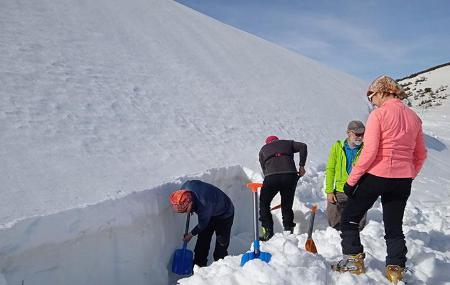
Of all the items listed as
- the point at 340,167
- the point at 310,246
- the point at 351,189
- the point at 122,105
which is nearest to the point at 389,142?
the point at 351,189

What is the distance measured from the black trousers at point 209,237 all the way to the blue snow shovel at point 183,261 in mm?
216

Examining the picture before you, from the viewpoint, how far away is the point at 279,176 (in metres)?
4.39

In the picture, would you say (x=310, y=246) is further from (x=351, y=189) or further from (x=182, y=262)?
(x=182, y=262)

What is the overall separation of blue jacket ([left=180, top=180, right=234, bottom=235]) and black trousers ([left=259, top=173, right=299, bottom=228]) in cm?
62

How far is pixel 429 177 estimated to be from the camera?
8.54 meters

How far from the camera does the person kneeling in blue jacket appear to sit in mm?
3711

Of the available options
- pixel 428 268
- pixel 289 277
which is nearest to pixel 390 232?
pixel 428 268

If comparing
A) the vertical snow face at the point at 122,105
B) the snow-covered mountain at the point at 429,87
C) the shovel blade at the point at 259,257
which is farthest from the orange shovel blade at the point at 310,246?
the snow-covered mountain at the point at 429,87

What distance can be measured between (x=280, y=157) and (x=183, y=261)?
1.55m

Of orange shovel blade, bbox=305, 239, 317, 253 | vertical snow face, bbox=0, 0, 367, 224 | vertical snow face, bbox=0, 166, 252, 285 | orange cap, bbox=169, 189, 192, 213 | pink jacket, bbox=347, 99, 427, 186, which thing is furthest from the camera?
vertical snow face, bbox=0, 0, 367, 224

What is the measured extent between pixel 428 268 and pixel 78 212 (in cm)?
284

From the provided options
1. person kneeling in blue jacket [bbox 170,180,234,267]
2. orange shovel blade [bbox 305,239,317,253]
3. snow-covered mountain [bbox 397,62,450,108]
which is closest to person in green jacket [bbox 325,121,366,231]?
orange shovel blade [bbox 305,239,317,253]

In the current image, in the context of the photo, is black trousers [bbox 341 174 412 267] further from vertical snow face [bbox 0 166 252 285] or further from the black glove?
vertical snow face [bbox 0 166 252 285]

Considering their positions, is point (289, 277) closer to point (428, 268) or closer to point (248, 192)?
point (428, 268)
